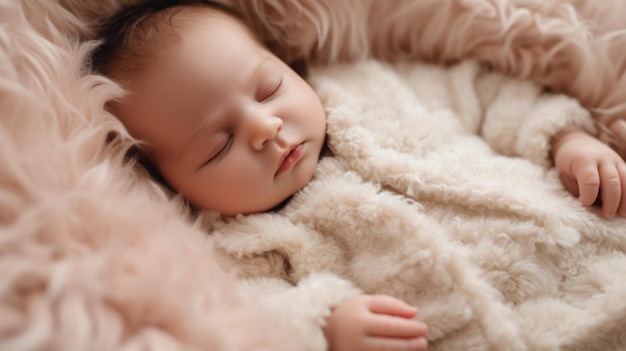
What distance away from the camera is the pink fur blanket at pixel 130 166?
606 mm

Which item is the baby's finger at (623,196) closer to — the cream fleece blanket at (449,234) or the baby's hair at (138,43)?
the cream fleece blanket at (449,234)

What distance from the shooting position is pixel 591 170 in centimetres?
91

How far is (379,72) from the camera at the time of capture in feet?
3.64

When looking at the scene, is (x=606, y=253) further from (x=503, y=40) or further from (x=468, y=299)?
(x=503, y=40)

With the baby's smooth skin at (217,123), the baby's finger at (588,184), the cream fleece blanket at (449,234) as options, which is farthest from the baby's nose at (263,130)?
the baby's finger at (588,184)

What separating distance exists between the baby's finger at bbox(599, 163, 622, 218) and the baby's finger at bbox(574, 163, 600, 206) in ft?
0.04

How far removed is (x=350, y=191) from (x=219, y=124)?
232mm

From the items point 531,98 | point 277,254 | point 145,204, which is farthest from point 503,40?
point 145,204

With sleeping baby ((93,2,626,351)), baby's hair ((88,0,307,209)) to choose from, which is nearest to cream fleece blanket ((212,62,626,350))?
sleeping baby ((93,2,626,351))

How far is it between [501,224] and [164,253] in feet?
1.68

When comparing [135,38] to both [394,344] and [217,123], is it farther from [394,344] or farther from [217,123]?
[394,344]

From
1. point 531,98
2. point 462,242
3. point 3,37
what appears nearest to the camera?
point 3,37

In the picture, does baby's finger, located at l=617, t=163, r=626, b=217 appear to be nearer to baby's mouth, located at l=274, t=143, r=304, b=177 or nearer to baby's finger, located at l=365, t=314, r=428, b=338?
baby's finger, located at l=365, t=314, r=428, b=338

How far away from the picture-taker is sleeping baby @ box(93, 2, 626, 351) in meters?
0.81
